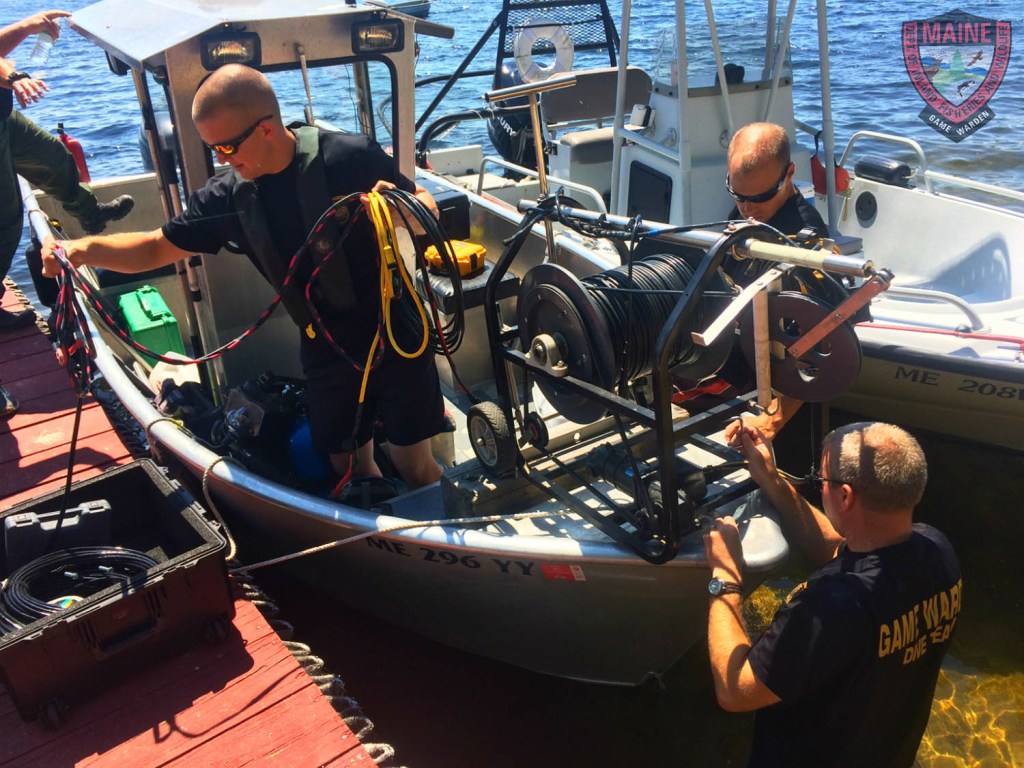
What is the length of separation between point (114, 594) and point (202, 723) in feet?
1.63

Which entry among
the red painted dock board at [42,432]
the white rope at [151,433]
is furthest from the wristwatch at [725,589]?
the red painted dock board at [42,432]

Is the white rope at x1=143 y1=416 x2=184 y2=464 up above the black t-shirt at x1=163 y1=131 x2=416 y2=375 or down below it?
below

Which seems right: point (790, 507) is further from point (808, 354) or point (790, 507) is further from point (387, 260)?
point (387, 260)

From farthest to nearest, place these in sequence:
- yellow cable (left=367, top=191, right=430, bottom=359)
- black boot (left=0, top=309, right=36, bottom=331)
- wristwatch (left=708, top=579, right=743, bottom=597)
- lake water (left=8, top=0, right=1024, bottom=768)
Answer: black boot (left=0, top=309, right=36, bottom=331)
lake water (left=8, top=0, right=1024, bottom=768)
yellow cable (left=367, top=191, right=430, bottom=359)
wristwatch (left=708, top=579, right=743, bottom=597)

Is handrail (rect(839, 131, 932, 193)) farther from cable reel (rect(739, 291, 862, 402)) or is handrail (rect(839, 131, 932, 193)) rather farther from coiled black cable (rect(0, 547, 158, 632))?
coiled black cable (rect(0, 547, 158, 632))

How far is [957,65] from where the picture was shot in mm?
7012

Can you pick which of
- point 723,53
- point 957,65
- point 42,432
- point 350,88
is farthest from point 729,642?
point 957,65

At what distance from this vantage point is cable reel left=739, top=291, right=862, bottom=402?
2.42 m

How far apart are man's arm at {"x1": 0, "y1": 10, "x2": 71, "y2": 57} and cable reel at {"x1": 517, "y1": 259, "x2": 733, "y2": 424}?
3.23 meters

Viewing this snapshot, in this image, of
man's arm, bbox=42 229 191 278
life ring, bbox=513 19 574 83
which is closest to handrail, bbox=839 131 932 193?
life ring, bbox=513 19 574 83

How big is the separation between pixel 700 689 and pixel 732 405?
1.94 metres

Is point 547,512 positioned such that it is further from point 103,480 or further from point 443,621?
point 103,480

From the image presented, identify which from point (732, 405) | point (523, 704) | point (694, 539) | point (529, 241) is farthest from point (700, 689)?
point (529, 241)

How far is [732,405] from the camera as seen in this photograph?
9.19 ft
